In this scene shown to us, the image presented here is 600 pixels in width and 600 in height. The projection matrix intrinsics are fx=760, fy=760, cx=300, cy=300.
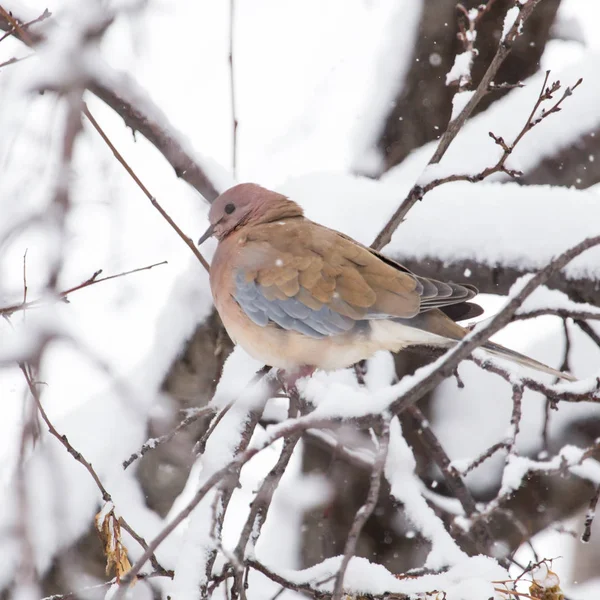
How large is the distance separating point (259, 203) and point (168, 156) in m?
0.49

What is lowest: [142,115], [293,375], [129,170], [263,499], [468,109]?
[263,499]

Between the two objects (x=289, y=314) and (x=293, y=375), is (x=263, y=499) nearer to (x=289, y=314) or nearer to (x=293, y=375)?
(x=293, y=375)

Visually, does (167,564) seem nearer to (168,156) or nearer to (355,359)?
(355,359)

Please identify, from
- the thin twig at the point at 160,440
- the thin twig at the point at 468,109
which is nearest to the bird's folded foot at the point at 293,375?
the thin twig at the point at 160,440

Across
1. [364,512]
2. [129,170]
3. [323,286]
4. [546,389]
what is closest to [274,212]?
[323,286]

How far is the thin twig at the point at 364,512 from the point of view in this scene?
4.45 feet

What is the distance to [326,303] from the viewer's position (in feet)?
8.76

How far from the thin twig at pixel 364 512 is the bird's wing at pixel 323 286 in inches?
38.5

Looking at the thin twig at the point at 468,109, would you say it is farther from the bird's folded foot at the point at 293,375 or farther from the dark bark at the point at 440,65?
the dark bark at the point at 440,65

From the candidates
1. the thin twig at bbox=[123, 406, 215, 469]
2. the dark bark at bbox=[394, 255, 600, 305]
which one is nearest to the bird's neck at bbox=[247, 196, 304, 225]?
the dark bark at bbox=[394, 255, 600, 305]

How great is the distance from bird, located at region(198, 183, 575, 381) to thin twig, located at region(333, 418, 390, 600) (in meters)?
0.96

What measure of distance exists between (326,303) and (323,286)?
6cm

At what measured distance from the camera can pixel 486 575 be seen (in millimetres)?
1835

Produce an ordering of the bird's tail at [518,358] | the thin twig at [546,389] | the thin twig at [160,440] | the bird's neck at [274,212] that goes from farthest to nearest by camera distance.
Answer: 1. the bird's neck at [274,212]
2. the bird's tail at [518,358]
3. the thin twig at [160,440]
4. the thin twig at [546,389]
